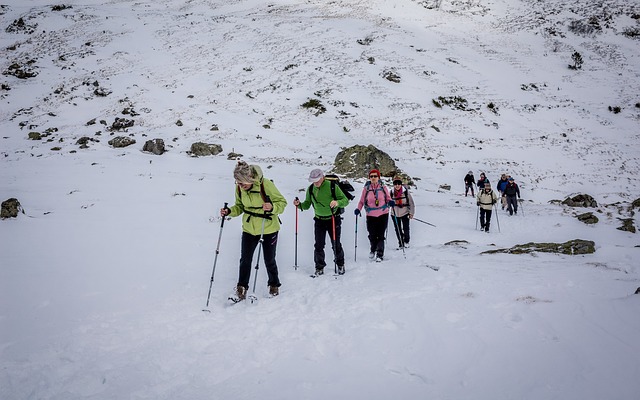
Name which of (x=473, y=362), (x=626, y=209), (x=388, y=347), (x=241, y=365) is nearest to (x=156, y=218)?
(x=241, y=365)

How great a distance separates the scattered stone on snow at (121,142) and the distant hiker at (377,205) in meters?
23.0

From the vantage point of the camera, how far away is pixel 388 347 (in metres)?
3.97

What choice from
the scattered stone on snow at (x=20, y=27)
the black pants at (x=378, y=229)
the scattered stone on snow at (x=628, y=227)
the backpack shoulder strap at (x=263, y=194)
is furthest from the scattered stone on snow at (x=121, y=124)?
the scattered stone on snow at (x=628, y=227)

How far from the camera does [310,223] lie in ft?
39.5

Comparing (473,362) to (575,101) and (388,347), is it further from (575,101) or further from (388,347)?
(575,101)

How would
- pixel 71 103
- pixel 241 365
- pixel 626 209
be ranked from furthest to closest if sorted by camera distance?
pixel 71 103, pixel 626 209, pixel 241 365

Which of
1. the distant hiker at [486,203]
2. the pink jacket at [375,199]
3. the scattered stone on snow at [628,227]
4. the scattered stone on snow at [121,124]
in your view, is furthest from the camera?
the scattered stone on snow at [121,124]

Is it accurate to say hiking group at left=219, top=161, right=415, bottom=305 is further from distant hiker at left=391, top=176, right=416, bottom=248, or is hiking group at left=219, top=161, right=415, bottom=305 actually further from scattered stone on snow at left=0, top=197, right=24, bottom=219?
scattered stone on snow at left=0, top=197, right=24, bottom=219

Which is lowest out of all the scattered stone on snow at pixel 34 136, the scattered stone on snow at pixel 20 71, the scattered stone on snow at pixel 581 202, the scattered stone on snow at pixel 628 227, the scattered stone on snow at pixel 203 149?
the scattered stone on snow at pixel 628 227

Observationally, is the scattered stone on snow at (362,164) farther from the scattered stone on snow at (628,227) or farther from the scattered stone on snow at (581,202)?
the scattered stone on snow at (628,227)

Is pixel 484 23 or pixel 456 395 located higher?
pixel 484 23

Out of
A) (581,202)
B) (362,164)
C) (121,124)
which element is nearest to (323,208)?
(362,164)

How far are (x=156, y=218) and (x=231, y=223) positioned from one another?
2325 mm

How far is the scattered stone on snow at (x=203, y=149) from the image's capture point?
24.4 metres
